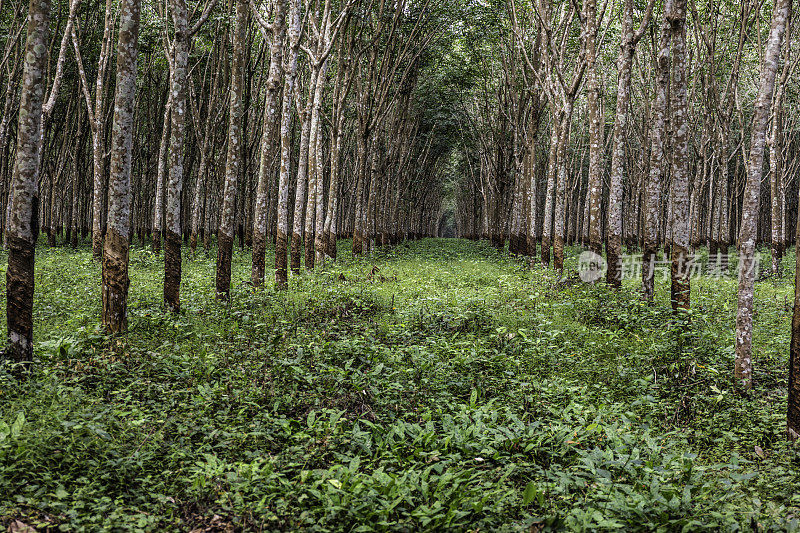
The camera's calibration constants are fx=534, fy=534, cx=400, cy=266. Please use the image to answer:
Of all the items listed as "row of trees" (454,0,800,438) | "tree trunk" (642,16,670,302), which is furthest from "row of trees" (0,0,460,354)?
"tree trunk" (642,16,670,302)

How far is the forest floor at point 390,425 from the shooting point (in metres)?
3.61

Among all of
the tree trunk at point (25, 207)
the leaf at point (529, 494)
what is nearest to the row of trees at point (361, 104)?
the tree trunk at point (25, 207)

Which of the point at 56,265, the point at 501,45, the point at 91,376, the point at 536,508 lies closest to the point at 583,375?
the point at 536,508

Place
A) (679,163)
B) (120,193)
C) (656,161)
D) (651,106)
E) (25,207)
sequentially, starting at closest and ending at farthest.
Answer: (25,207) → (120,193) → (679,163) → (656,161) → (651,106)

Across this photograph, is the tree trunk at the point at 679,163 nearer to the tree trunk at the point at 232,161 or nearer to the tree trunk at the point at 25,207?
the tree trunk at the point at 232,161

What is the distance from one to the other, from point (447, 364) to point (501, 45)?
65.0 feet

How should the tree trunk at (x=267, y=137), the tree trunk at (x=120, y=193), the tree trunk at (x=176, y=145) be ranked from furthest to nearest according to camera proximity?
1. the tree trunk at (x=267, y=137)
2. the tree trunk at (x=176, y=145)
3. the tree trunk at (x=120, y=193)

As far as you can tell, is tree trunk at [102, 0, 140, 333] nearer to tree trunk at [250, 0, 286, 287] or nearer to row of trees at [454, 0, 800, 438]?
tree trunk at [250, 0, 286, 287]

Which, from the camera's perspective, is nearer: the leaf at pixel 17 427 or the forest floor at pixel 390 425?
the forest floor at pixel 390 425

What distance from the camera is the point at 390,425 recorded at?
5020mm

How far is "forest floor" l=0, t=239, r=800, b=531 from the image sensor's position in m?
3.61

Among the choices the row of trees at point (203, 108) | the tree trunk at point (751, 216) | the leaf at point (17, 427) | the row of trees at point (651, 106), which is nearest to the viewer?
the leaf at point (17, 427)

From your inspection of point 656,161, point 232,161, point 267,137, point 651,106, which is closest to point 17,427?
point 232,161

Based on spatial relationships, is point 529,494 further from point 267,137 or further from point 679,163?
point 267,137
